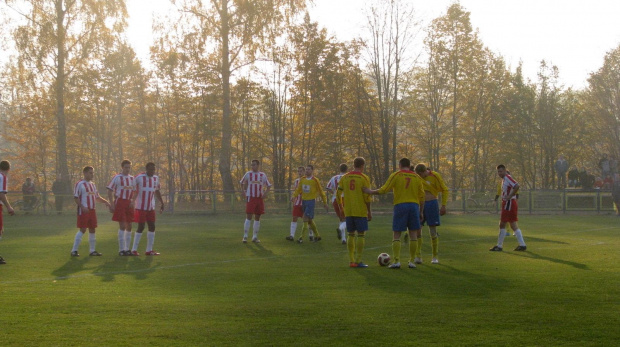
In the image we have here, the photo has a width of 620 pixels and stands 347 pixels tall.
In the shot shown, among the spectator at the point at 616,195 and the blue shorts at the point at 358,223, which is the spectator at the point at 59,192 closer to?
the blue shorts at the point at 358,223

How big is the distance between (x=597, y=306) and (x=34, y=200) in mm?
31021

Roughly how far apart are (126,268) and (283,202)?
23242 mm

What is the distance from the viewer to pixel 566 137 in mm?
49625

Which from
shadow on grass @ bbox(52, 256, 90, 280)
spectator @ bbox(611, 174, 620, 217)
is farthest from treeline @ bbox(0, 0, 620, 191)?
shadow on grass @ bbox(52, 256, 90, 280)

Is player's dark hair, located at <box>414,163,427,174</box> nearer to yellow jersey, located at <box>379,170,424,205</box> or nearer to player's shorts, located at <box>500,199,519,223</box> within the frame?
yellow jersey, located at <box>379,170,424,205</box>

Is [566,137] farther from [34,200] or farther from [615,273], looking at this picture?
[615,273]

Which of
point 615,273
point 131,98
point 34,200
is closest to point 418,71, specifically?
point 131,98

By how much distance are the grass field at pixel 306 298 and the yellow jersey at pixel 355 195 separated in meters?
1.07

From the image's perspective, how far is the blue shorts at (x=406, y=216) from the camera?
11.7 m

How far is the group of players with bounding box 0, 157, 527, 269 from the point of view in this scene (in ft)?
38.6

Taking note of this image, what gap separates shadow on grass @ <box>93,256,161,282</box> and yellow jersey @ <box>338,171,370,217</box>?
3.76 metres

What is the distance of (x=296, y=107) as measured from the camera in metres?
45.8

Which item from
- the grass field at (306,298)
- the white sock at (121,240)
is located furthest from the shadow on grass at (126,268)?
the white sock at (121,240)

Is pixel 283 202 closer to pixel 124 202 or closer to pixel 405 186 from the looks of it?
pixel 124 202
